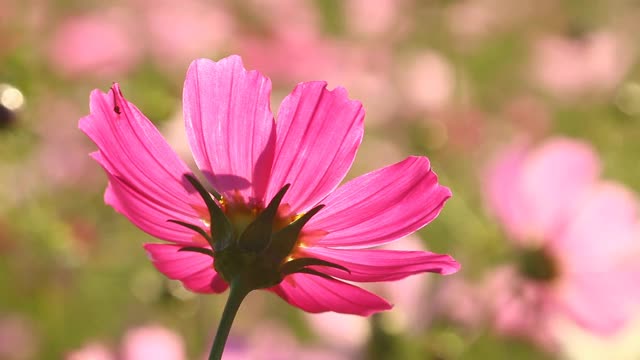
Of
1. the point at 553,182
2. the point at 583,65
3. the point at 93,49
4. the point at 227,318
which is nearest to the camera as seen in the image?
the point at 227,318

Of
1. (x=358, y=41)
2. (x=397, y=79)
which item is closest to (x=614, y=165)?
(x=397, y=79)

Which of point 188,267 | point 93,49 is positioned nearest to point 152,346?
point 188,267

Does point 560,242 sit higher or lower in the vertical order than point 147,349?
higher

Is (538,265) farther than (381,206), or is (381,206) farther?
(538,265)

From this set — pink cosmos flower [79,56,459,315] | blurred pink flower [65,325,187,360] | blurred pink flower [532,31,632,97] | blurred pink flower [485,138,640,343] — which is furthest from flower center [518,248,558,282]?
blurred pink flower [532,31,632,97]

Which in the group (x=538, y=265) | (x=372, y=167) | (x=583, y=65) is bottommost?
(x=538, y=265)

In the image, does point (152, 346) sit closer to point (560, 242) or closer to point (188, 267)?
point (188, 267)

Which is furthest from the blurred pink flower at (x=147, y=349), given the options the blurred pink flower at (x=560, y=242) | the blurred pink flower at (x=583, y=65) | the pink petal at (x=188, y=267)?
the blurred pink flower at (x=583, y=65)

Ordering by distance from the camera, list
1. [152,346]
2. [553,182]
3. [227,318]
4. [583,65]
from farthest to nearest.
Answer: [583,65], [553,182], [152,346], [227,318]
